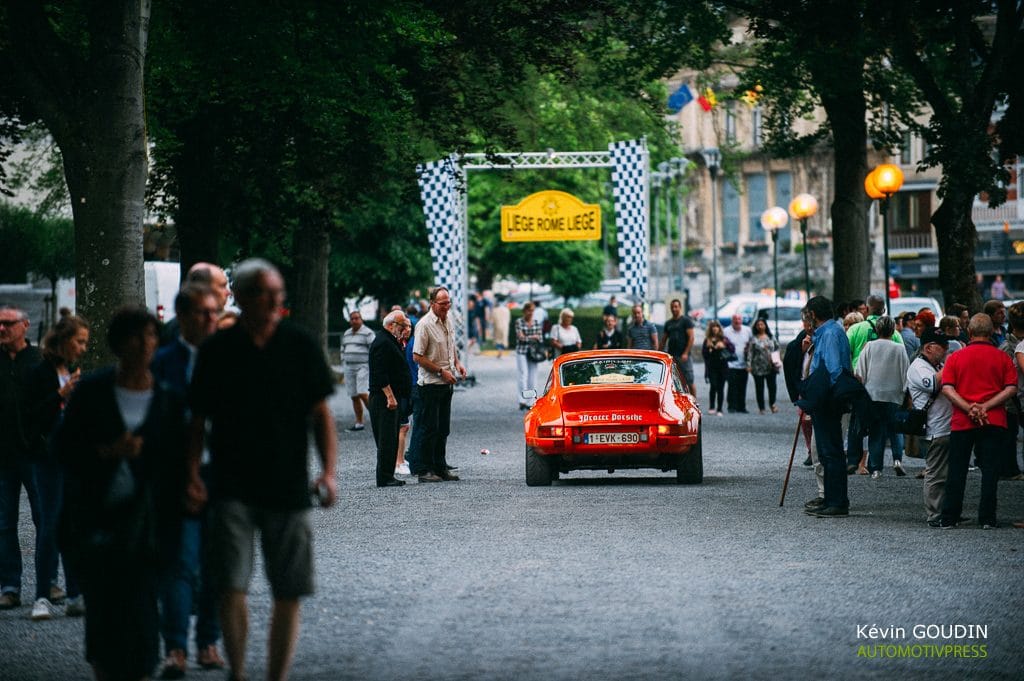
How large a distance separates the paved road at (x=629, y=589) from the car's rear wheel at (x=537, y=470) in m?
0.21

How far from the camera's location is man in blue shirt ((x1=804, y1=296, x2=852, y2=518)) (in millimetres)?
14648

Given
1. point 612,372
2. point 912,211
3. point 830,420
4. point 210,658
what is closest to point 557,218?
point 612,372

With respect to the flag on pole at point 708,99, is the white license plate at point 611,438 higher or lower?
lower

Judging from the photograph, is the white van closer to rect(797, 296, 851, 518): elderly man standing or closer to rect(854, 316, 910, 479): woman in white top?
rect(854, 316, 910, 479): woman in white top

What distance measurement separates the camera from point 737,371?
31484mm

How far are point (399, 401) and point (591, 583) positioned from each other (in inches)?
326

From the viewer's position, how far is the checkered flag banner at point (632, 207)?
36081mm

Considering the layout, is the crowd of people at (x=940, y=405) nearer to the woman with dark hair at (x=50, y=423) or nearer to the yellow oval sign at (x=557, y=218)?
the woman with dark hair at (x=50, y=423)

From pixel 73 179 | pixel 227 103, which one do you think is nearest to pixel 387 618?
pixel 73 179

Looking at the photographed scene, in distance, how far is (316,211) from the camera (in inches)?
1099

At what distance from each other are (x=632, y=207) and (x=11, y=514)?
26940 mm

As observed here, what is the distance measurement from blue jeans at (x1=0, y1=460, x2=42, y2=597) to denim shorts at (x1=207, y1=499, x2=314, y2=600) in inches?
144

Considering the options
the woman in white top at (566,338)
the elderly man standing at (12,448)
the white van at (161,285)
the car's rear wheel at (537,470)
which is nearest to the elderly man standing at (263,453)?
the elderly man standing at (12,448)

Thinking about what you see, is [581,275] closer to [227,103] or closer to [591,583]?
[227,103]
